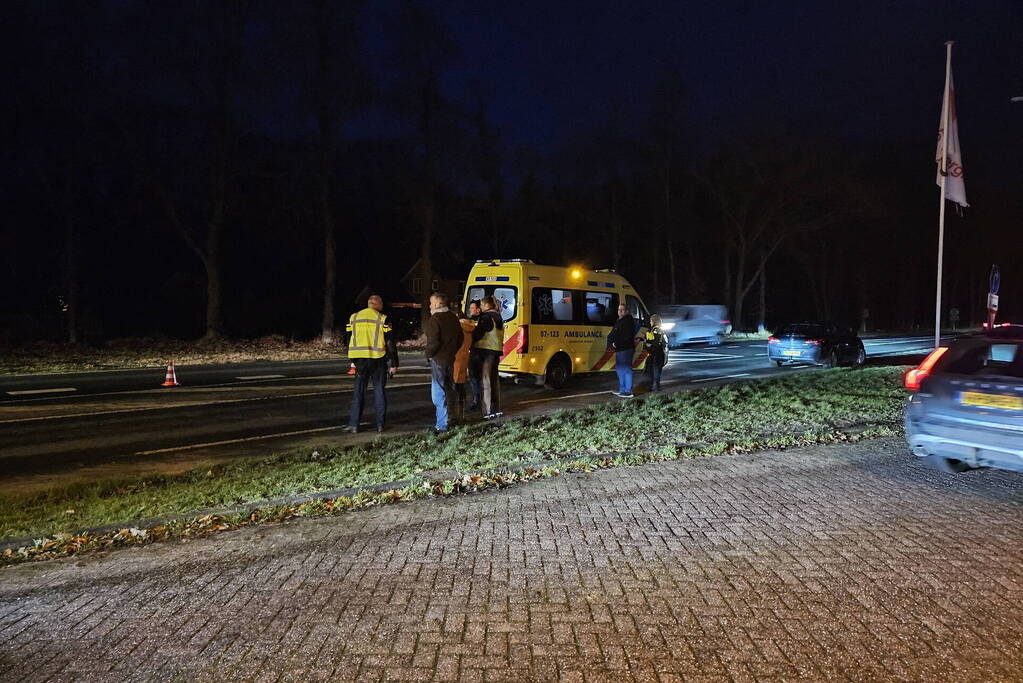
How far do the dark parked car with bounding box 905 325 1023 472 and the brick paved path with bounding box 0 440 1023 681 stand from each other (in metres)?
0.55

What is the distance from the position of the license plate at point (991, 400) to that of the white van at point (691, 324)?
77.8 feet

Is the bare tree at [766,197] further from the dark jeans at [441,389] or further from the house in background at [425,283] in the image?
the dark jeans at [441,389]

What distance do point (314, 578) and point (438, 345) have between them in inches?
219

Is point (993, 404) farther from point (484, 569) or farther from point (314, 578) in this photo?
point (314, 578)

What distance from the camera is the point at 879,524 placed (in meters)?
6.12

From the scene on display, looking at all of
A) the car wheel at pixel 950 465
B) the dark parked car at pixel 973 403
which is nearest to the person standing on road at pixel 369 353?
the dark parked car at pixel 973 403

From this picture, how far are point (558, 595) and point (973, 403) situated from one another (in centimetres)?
487

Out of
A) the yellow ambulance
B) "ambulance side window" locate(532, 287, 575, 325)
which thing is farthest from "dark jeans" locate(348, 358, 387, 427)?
"ambulance side window" locate(532, 287, 575, 325)

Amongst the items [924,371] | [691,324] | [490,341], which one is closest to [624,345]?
[490,341]

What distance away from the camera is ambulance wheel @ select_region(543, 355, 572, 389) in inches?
606

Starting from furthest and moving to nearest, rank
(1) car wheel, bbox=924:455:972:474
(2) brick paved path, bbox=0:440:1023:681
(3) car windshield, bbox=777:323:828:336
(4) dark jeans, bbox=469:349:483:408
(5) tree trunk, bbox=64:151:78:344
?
(5) tree trunk, bbox=64:151:78:344 → (3) car windshield, bbox=777:323:828:336 → (4) dark jeans, bbox=469:349:483:408 → (1) car wheel, bbox=924:455:972:474 → (2) brick paved path, bbox=0:440:1023:681

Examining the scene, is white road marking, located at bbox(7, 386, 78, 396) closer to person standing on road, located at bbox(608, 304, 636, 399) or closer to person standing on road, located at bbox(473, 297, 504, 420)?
person standing on road, located at bbox(473, 297, 504, 420)

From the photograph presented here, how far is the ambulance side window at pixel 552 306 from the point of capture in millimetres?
14875

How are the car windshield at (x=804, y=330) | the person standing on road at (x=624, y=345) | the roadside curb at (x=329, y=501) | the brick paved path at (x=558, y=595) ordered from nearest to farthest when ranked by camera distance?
the brick paved path at (x=558, y=595) → the roadside curb at (x=329, y=501) → the person standing on road at (x=624, y=345) → the car windshield at (x=804, y=330)
